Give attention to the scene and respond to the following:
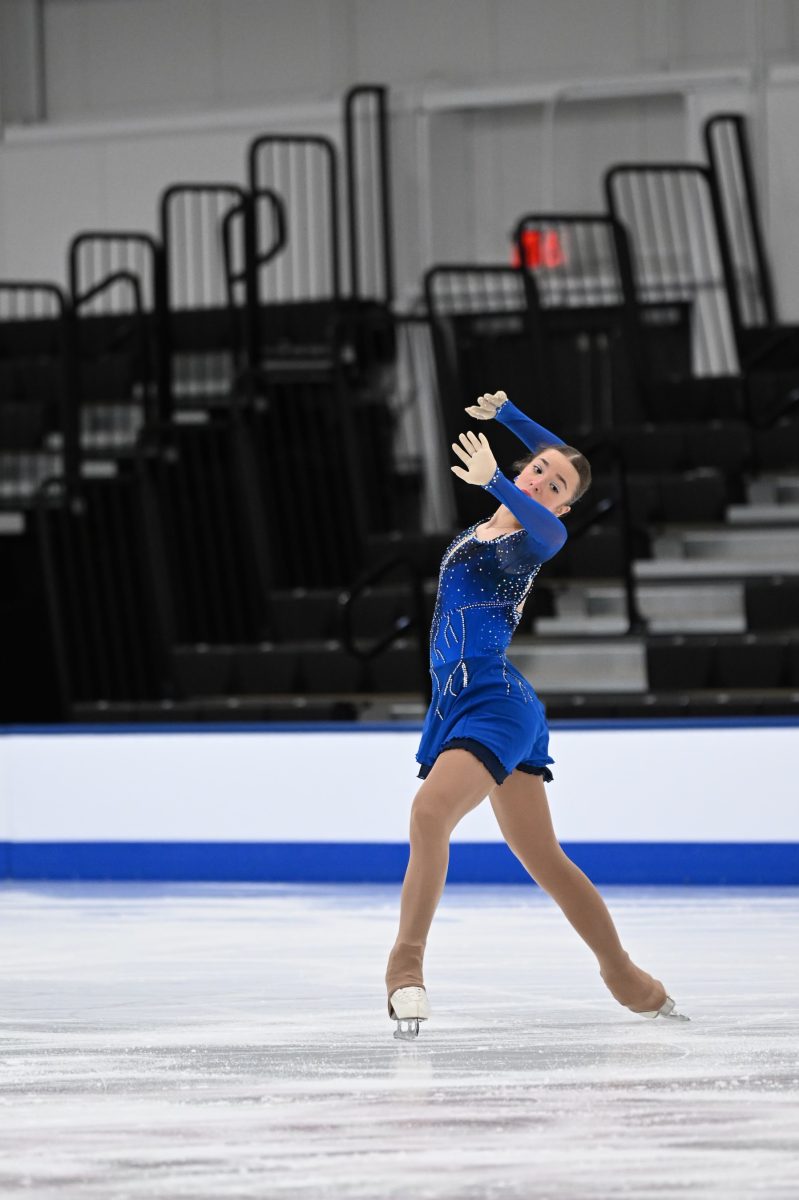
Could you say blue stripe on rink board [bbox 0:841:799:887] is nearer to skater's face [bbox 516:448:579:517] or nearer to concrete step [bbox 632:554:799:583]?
concrete step [bbox 632:554:799:583]

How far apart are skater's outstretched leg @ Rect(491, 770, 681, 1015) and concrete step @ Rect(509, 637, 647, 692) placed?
4.12 metres

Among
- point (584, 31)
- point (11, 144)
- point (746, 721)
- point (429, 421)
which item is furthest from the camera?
point (11, 144)

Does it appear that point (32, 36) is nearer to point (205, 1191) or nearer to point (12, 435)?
point (12, 435)

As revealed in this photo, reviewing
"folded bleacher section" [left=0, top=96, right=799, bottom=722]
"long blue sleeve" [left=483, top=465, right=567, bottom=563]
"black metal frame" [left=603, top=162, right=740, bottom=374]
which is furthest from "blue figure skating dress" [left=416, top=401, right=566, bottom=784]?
"black metal frame" [left=603, top=162, right=740, bottom=374]

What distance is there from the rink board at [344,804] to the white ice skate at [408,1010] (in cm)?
295

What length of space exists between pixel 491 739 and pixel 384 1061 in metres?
0.69

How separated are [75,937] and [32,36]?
847 centimetres

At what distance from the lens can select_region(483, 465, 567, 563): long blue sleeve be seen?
14.9ft

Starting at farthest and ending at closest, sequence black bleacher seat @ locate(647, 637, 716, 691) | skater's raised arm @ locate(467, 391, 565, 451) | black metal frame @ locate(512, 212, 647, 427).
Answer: black metal frame @ locate(512, 212, 647, 427)
black bleacher seat @ locate(647, 637, 716, 691)
skater's raised arm @ locate(467, 391, 565, 451)

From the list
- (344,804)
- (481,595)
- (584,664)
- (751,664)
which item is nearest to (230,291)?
(584,664)

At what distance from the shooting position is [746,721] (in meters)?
7.41

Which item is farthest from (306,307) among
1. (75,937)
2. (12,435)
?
(75,937)

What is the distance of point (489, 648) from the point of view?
4.63m

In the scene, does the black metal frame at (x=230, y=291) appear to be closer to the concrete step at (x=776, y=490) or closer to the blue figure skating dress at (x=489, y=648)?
the concrete step at (x=776, y=490)
